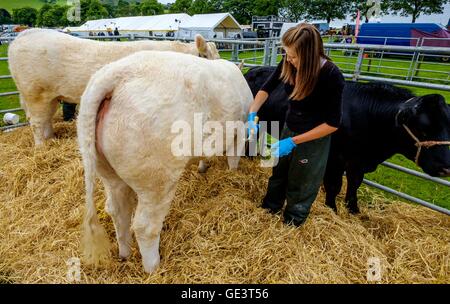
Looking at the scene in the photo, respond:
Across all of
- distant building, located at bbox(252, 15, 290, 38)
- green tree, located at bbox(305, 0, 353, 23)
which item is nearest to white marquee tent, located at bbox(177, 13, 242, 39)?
distant building, located at bbox(252, 15, 290, 38)

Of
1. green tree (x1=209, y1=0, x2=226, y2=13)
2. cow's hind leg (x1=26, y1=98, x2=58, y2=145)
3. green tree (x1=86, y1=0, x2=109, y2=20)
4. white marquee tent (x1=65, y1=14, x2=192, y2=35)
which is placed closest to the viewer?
cow's hind leg (x1=26, y1=98, x2=58, y2=145)

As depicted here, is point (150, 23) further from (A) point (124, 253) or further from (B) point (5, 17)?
(B) point (5, 17)

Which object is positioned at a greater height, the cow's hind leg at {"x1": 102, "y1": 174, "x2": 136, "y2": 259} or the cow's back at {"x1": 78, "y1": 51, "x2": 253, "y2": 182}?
the cow's back at {"x1": 78, "y1": 51, "x2": 253, "y2": 182}

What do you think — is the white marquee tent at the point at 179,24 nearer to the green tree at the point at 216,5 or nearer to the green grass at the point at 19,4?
the green tree at the point at 216,5

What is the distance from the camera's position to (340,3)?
43188mm

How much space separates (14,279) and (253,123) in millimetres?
2279

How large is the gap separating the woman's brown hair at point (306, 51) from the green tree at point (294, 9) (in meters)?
52.3

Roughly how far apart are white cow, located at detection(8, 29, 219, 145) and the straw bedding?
1134 millimetres

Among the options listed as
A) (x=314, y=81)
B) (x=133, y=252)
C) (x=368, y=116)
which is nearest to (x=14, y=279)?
(x=133, y=252)

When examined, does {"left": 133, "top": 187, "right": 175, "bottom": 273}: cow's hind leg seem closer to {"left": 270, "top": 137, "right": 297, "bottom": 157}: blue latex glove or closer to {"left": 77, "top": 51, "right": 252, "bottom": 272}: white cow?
{"left": 77, "top": 51, "right": 252, "bottom": 272}: white cow

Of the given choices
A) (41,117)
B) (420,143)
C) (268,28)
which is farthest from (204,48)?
(268,28)

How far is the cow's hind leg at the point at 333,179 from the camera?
3121mm

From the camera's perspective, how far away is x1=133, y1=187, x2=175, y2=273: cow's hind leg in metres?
1.91
